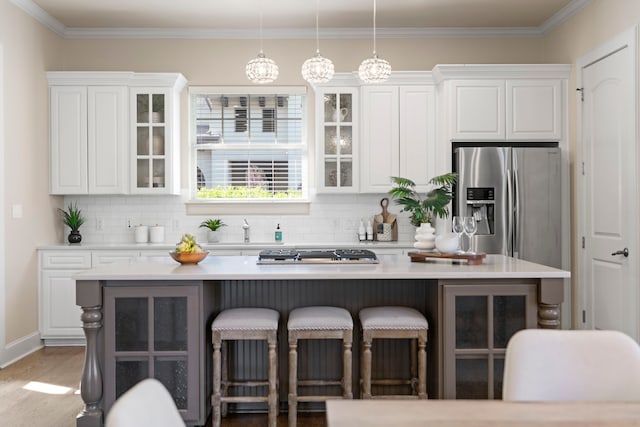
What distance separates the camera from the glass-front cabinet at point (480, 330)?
3.00m

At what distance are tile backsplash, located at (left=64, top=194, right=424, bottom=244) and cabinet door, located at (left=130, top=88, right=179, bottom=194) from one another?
0.36m

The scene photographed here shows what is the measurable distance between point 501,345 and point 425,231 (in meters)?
0.88

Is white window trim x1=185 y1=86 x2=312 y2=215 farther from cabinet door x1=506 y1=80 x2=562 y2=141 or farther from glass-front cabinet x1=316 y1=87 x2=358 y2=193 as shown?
cabinet door x1=506 y1=80 x2=562 y2=141

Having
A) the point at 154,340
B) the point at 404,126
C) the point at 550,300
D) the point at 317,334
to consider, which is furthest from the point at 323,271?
the point at 404,126

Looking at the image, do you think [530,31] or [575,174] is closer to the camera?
[575,174]

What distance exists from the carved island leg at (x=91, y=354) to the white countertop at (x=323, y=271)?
0.09m

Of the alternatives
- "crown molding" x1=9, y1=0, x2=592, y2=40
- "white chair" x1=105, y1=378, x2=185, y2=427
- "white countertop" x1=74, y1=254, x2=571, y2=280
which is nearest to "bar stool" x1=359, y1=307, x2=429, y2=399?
"white countertop" x1=74, y1=254, x2=571, y2=280

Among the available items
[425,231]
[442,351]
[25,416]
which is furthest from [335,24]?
[25,416]

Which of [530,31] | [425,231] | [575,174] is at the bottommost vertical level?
[425,231]

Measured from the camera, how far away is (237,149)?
5926 millimetres

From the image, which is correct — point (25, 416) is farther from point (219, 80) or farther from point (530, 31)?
point (530, 31)

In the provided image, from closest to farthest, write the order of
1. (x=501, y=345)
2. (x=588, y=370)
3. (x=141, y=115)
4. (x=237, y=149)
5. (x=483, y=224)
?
1. (x=588, y=370)
2. (x=501, y=345)
3. (x=483, y=224)
4. (x=141, y=115)
5. (x=237, y=149)

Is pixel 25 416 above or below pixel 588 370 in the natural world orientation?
below

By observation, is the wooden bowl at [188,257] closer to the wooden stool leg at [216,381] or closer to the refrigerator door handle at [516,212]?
the wooden stool leg at [216,381]
